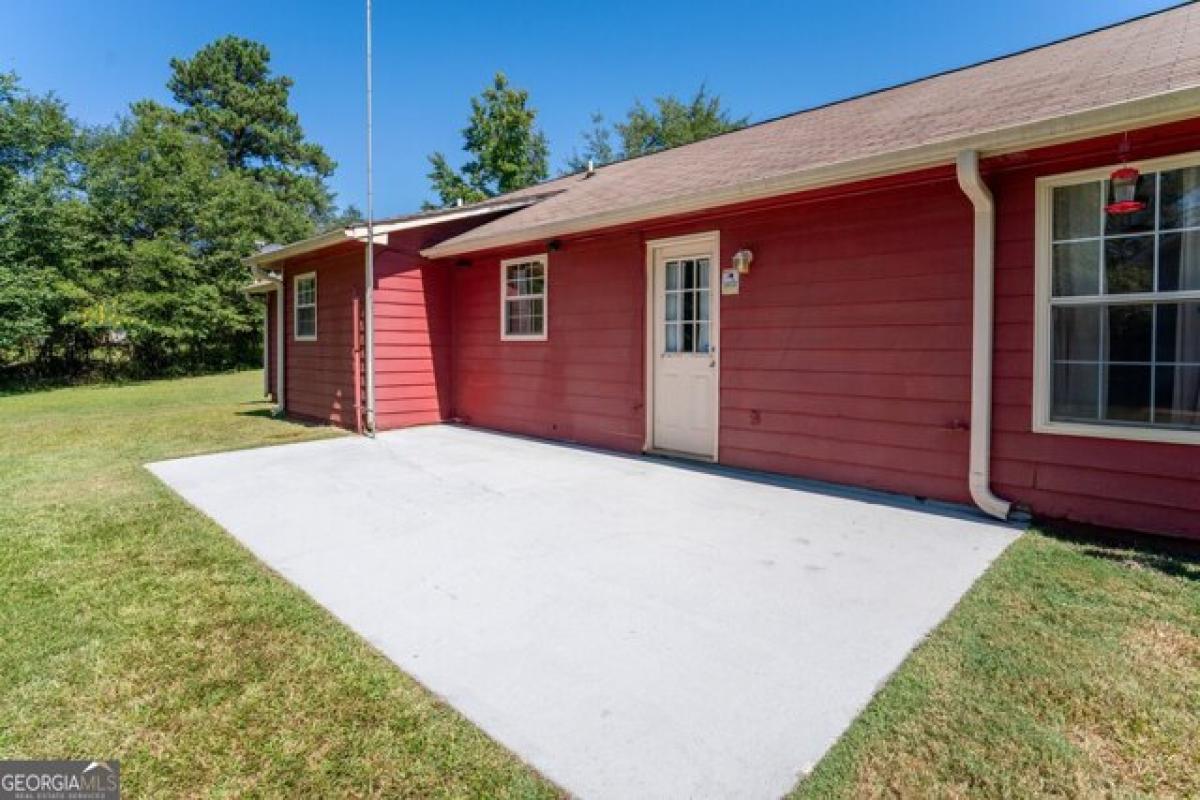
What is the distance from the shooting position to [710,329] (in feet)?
19.1

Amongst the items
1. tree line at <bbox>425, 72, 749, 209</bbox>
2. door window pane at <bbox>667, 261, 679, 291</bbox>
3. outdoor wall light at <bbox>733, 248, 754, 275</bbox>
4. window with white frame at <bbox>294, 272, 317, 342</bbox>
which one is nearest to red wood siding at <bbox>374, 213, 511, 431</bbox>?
window with white frame at <bbox>294, 272, 317, 342</bbox>

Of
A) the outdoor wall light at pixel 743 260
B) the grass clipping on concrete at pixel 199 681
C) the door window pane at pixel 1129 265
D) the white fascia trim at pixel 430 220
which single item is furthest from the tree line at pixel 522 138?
the grass clipping on concrete at pixel 199 681

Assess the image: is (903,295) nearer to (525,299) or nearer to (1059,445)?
(1059,445)

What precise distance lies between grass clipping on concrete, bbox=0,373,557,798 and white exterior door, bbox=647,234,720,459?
12.6ft

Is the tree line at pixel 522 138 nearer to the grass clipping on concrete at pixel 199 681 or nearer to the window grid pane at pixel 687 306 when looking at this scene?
the window grid pane at pixel 687 306

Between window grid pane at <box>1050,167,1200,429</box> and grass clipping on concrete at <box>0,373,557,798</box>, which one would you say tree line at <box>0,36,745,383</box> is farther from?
window grid pane at <box>1050,167,1200,429</box>

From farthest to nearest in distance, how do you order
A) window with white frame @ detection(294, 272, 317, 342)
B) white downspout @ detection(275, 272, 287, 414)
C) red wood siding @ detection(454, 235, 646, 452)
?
white downspout @ detection(275, 272, 287, 414)
window with white frame @ detection(294, 272, 317, 342)
red wood siding @ detection(454, 235, 646, 452)

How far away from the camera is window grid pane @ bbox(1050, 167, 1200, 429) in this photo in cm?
354

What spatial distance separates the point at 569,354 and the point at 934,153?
4129 millimetres

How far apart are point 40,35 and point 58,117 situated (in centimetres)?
513

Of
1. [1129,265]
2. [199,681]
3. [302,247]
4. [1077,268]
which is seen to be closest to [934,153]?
[1077,268]

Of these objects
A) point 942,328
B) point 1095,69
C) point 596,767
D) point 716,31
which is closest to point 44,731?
point 596,767

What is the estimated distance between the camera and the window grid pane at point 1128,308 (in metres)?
3.54

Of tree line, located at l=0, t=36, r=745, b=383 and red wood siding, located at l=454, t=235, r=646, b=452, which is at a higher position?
tree line, located at l=0, t=36, r=745, b=383
